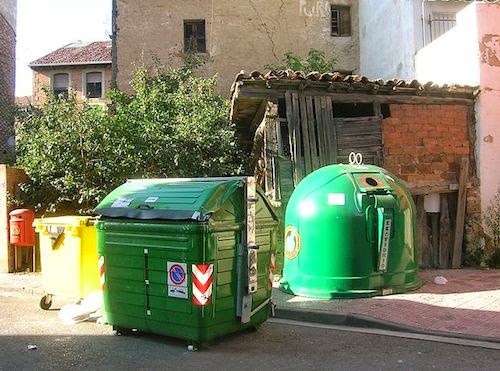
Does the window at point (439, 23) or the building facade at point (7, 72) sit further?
the building facade at point (7, 72)

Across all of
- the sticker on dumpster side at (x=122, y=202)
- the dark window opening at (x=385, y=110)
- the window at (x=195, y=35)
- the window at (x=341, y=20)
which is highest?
the window at (x=341, y=20)

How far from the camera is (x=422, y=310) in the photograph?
675 centimetres

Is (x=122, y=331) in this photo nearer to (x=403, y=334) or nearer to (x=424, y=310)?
(x=403, y=334)

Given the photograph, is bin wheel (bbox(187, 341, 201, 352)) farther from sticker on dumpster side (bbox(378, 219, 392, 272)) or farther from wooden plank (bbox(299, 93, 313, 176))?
wooden plank (bbox(299, 93, 313, 176))

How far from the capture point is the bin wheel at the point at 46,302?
764 cm

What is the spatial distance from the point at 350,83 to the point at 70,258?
5833 mm

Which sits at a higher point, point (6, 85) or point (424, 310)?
point (6, 85)

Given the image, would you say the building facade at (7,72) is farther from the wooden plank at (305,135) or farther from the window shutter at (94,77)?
the wooden plank at (305,135)

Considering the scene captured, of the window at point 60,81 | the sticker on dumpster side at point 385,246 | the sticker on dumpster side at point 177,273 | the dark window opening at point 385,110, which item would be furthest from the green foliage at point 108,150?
the window at point 60,81

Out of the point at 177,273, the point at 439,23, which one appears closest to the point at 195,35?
the point at 439,23

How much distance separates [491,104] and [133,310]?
26.6 feet

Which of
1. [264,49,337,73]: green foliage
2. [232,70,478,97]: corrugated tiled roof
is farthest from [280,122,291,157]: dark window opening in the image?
[264,49,337,73]: green foliage

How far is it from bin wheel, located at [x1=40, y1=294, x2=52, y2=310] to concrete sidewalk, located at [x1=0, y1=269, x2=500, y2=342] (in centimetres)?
325

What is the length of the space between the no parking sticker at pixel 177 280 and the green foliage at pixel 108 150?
6032 millimetres
